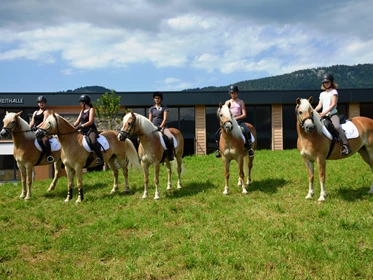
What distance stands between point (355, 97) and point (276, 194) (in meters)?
21.9

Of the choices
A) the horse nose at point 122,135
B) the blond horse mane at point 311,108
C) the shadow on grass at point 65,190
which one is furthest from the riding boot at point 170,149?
the blond horse mane at point 311,108

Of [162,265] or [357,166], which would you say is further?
[357,166]

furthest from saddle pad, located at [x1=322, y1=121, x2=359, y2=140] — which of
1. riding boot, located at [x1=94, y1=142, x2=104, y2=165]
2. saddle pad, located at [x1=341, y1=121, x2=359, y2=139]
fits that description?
riding boot, located at [x1=94, y1=142, x2=104, y2=165]

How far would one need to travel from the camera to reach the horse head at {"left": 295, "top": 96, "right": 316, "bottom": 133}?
710 cm

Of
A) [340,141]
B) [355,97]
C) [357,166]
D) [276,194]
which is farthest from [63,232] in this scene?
[355,97]

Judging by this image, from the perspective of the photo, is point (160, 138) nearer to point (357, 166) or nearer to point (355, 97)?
point (357, 166)

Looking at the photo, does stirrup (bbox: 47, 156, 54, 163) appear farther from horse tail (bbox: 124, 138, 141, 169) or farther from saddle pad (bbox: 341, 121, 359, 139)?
saddle pad (bbox: 341, 121, 359, 139)

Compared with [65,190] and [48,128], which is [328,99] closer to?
[48,128]

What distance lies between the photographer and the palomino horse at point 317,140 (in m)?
7.33

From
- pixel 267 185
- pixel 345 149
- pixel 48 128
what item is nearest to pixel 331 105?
pixel 345 149

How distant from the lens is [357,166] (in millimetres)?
12008

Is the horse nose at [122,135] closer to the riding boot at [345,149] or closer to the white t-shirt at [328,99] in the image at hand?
the white t-shirt at [328,99]

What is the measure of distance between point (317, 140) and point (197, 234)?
386 cm

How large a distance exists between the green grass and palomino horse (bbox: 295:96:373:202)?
0.90m
